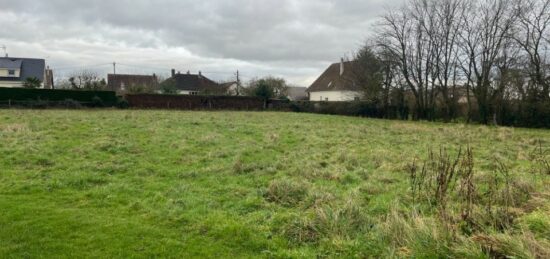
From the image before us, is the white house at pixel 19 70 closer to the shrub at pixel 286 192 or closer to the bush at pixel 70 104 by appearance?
the bush at pixel 70 104

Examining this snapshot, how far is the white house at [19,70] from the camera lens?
52469 millimetres

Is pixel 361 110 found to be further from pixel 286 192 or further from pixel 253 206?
pixel 253 206

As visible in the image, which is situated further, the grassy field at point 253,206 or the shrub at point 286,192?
the shrub at point 286,192

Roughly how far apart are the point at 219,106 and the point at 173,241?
36272mm

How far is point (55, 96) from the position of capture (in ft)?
108

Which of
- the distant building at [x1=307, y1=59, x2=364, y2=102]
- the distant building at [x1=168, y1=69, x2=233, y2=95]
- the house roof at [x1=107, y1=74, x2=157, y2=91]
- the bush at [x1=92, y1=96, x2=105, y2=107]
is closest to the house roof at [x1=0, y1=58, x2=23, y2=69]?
the house roof at [x1=107, y1=74, x2=157, y2=91]

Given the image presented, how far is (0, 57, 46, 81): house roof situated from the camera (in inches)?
2089

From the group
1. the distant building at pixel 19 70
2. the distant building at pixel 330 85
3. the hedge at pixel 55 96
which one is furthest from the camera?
the distant building at pixel 330 85

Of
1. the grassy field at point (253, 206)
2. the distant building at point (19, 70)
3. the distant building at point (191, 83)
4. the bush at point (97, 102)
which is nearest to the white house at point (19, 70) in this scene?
the distant building at point (19, 70)

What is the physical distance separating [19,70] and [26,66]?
1.38 meters

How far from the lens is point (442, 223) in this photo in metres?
4.07

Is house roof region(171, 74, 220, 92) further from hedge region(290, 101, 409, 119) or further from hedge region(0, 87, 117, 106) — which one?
hedge region(0, 87, 117, 106)

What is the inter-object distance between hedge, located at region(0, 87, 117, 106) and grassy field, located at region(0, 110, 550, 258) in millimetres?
24644

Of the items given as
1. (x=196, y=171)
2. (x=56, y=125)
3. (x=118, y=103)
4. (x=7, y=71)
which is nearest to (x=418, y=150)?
(x=196, y=171)
